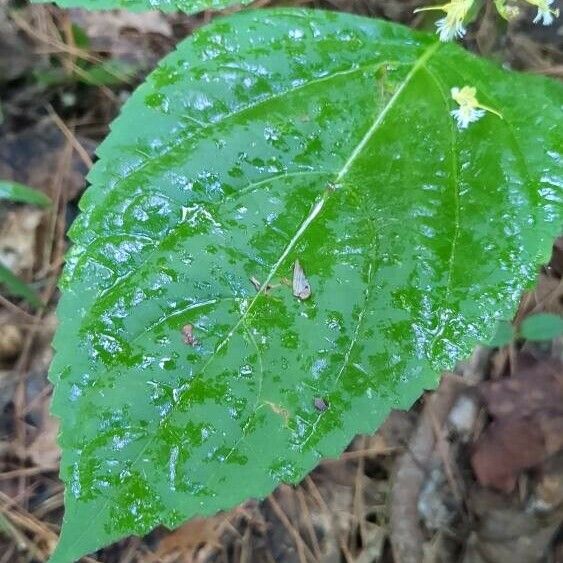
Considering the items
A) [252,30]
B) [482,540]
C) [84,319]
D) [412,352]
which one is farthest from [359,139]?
[482,540]

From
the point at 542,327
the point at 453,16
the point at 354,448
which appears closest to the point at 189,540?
the point at 354,448

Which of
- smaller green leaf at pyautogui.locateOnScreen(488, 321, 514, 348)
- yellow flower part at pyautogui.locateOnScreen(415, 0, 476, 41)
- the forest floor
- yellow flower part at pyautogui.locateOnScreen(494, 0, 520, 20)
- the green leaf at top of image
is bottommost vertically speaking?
the forest floor

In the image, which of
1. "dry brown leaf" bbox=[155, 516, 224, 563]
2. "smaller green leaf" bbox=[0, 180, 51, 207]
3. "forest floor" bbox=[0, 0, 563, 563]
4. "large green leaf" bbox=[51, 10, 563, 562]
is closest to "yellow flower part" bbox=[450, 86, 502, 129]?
"large green leaf" bbox=[51, 10, 563, 562]

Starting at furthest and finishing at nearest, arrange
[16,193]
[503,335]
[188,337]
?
[503,335], [16,193], [188,337]

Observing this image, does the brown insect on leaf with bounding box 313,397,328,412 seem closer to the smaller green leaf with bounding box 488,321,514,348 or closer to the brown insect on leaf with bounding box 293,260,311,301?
the brown insect on leaf with bounding box 293,260,311,301

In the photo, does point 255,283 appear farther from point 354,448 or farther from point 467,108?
point 354,448

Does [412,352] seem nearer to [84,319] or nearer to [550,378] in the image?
[84,319]
